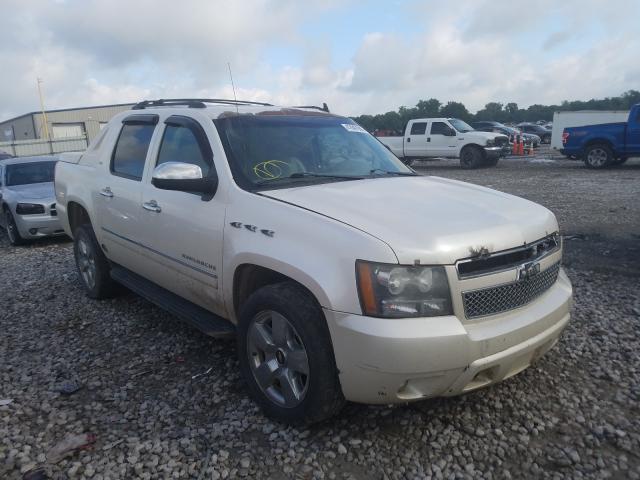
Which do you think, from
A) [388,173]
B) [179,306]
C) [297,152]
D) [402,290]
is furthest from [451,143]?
[402,290]

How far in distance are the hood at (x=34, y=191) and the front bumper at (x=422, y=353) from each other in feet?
25.3

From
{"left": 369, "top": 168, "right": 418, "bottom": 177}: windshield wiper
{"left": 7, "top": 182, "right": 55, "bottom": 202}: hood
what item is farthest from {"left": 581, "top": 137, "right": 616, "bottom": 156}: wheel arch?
{"left": 7, "top": 182, "right": 55, "bottom": 202}: hood

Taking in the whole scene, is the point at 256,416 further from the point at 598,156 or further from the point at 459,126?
the point at 459,126

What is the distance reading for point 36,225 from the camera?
333 inches

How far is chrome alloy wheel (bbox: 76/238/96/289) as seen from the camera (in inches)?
208

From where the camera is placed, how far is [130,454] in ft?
9.29

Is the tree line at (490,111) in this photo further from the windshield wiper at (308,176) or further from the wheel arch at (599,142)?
the windshield wiper at (308,176)

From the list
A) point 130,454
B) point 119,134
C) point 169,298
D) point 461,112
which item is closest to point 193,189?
point 169,298

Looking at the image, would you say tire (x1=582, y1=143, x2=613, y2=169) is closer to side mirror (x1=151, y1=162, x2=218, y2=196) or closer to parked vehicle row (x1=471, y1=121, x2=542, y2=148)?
parked vehicle row (x1=471, y1=121, x2=542, y2=148)

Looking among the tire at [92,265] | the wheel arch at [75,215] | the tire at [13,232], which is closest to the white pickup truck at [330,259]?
the tire at [92,265]

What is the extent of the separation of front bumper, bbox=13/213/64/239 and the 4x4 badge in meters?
7.79

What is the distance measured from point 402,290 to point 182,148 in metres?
2.21

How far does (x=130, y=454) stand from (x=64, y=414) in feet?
2.35

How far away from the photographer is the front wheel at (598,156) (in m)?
17.4
